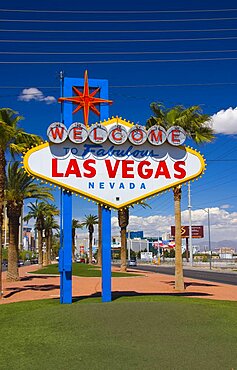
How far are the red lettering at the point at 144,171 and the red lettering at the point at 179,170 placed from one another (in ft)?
3.02

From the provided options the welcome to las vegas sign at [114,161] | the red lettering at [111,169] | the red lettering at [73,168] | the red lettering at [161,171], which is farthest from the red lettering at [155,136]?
the red lettering at [73,168]

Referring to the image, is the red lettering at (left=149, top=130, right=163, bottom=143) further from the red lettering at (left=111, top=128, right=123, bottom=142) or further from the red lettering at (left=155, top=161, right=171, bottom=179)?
the red lettering at (left=111, top=128, right=123, bottom=142)

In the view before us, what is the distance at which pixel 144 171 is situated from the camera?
1622 cm

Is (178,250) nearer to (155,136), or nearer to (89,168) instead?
(155,136)

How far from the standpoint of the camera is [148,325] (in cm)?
1085

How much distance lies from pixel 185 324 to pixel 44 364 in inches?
174

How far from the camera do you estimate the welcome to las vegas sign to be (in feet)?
51.0

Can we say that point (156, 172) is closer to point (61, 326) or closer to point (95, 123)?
point (95, 123)

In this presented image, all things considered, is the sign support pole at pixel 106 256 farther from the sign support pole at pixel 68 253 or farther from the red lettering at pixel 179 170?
the red lettering at pixel 179 170

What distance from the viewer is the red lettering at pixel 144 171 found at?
16.2 m

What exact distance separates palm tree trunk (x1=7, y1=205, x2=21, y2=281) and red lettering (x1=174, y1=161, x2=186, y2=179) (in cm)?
1818

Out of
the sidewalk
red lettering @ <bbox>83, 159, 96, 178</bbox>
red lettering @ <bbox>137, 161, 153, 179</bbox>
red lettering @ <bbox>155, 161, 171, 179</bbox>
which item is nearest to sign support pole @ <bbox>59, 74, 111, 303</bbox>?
red lettering @ <bbox>83, 159, 96, 178</bbox>

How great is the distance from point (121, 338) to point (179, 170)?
8019 mm

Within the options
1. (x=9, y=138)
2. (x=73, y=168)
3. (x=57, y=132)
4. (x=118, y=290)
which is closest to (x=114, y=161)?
(x=73, y=168)
